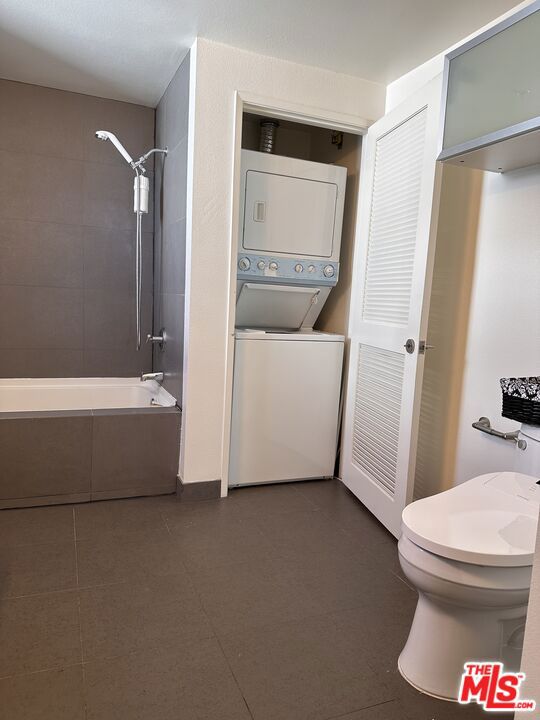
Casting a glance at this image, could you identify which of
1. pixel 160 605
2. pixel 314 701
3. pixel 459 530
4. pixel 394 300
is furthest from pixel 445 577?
pixel 394 300

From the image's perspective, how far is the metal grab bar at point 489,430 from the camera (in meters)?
1.97

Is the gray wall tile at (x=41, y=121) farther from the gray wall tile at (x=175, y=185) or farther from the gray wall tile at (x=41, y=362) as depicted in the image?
the gray wall tile at (x=41, y=362)

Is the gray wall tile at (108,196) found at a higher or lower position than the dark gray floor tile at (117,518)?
higher

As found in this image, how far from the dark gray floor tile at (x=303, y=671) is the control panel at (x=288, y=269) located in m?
1.72

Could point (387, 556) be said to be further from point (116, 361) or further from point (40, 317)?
point (40, 317)

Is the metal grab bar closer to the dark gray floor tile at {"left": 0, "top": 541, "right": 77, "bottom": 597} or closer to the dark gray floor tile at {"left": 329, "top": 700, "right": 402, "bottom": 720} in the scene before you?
the dark gray floor tile at {"left": 329, "top": 700, "right": 402, "bottom": 720}

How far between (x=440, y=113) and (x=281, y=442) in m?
1.80

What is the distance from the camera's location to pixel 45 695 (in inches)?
54.4

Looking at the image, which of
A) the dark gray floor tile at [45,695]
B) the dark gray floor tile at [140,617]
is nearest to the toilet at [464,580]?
the dark gray floor tile at [140,617]

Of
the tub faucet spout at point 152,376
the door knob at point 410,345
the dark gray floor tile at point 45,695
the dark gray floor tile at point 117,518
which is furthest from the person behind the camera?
the tub faucet spout at point 152,376

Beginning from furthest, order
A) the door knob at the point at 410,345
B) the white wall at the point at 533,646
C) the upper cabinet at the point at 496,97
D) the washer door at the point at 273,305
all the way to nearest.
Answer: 1. the washer door at the point at 273,305
2. the door knob at the point at 410,345
3. the upper cabinet at the point at 496,97
4. the white wall at the point at 533,646

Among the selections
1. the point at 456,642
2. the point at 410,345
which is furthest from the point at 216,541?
the point at 410,345

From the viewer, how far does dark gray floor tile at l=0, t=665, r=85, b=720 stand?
1.32 meters

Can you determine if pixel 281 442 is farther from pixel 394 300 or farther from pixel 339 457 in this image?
pixel 394 300
